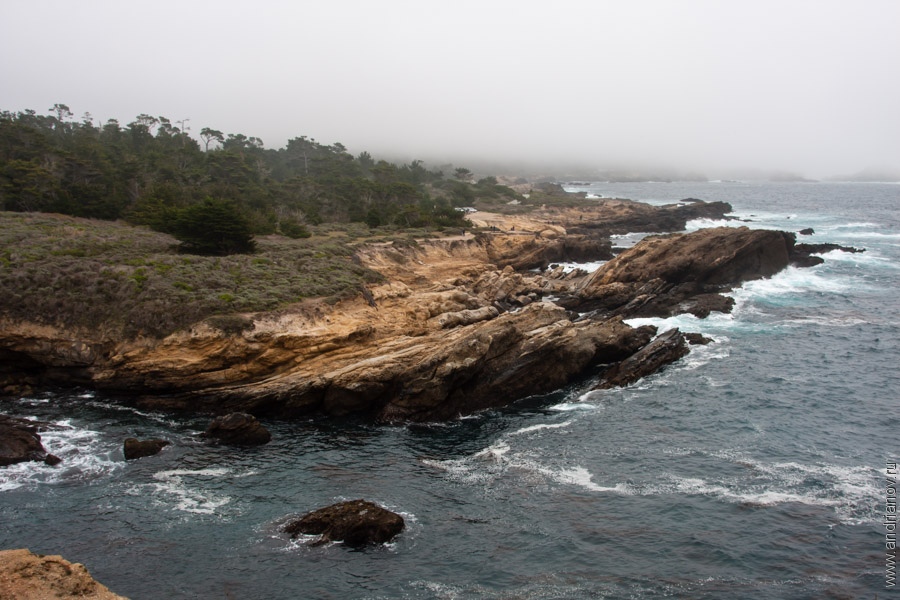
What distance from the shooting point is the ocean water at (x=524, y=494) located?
17.1 m

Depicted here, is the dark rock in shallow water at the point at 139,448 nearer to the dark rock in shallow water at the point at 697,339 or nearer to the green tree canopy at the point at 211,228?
the green tree canopy at the point at 211,228

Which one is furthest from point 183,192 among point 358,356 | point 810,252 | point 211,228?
point 810,252

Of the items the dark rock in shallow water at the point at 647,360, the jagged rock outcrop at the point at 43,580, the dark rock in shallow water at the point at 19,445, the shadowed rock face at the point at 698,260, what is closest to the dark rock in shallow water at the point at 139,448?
the dark rock in shallow water at the point at 19,445

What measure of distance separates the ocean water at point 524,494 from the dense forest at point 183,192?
20072 mm

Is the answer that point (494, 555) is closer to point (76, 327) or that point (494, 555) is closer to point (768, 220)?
point (76, 327)

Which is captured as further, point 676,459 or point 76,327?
point 76,327

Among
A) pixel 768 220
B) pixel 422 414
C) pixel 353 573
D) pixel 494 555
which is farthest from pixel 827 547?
pixel 768 220

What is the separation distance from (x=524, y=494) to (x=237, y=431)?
13.4 m

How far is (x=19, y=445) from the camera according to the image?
23.1 meters

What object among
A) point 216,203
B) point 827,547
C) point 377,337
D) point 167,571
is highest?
point 216,203

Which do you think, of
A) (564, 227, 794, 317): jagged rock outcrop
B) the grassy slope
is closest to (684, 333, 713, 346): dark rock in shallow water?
(564, 227, 794, 317): jagged rock outcrop

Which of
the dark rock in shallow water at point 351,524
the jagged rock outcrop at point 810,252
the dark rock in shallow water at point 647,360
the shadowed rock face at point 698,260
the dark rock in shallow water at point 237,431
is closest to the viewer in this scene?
the dark rock in shallow water at point 351,524

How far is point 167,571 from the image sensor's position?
17.2 m

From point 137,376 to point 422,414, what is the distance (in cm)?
1499
